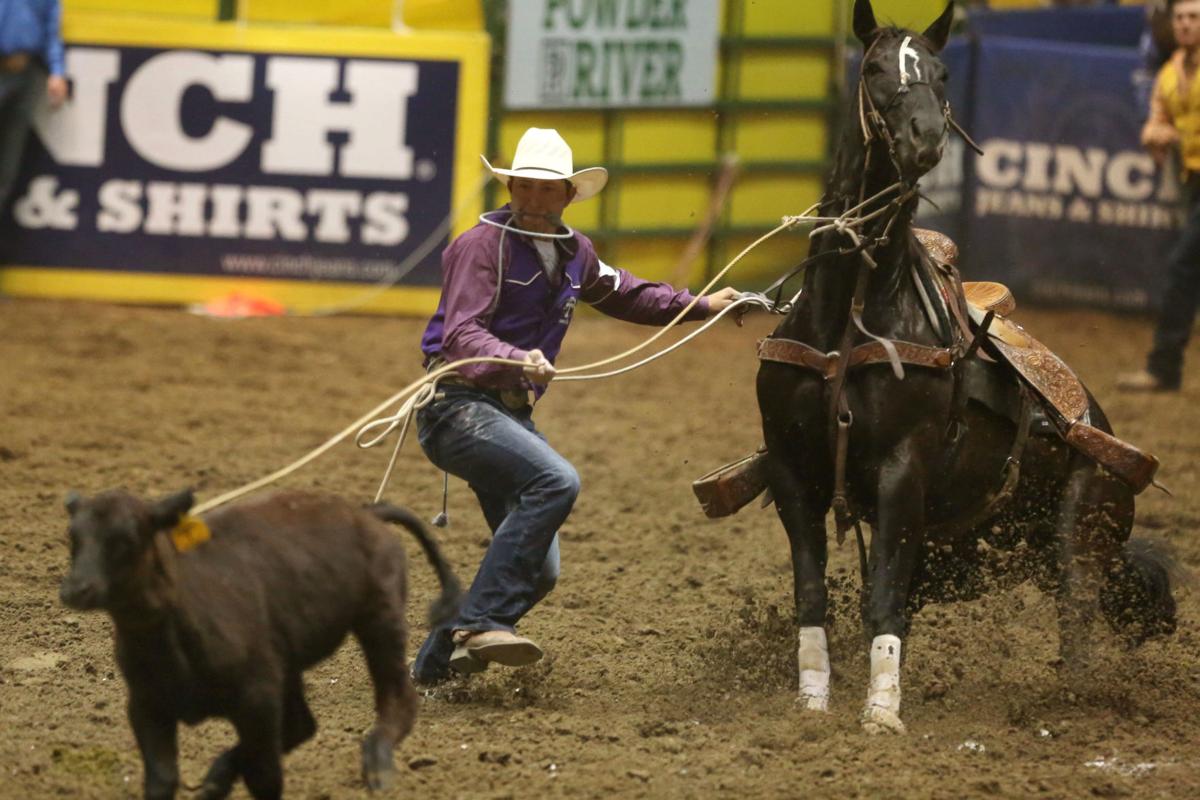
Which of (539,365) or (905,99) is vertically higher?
(905,99)

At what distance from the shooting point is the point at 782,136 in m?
13.4

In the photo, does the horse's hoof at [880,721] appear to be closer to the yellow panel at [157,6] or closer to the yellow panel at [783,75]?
the yellow panel at [157,6]

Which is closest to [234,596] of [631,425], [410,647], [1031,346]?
[410,647]

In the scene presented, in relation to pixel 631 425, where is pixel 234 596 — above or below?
above

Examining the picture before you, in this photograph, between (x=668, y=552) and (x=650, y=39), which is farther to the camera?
(x=650, y=39)

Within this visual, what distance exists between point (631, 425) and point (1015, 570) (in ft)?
13.3

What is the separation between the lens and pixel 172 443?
879 centimetres

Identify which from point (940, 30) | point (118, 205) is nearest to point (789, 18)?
point (118, 205)

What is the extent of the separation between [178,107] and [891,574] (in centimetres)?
777

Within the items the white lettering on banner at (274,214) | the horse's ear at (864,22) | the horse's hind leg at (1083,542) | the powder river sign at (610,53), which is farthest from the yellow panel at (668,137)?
the horse's ear at (864,22)

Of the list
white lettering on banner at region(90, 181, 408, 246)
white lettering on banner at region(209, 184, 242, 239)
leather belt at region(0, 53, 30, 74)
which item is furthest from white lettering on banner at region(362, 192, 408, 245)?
leather belt at region(0, 53, 30, 74)

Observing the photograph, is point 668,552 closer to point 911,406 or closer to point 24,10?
point 911,406

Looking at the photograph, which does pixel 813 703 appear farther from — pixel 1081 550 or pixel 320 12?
pixel 320 12

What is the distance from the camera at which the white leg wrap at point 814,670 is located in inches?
207
